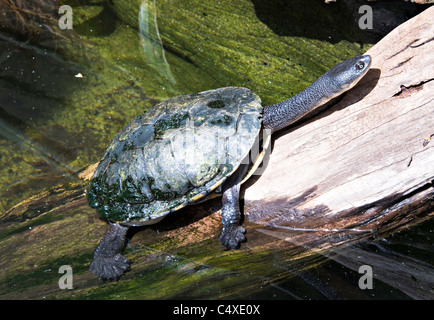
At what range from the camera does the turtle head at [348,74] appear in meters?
2.75

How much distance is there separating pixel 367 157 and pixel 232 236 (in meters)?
1.13

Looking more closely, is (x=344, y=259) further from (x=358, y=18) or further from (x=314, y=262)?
(x=358, y=18)

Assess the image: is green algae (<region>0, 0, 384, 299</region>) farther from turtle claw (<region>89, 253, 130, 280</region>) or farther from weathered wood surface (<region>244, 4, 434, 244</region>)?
weathered wood surface (<region>244, 4, 434, 244</region>)

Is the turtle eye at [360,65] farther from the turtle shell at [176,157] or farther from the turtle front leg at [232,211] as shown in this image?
the turtle front leg at [232,211]

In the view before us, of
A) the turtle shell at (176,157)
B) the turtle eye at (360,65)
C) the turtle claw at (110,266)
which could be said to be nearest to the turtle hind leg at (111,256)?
the turtle claw at (110,266)

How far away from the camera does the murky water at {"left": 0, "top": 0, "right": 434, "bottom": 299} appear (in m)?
2.59

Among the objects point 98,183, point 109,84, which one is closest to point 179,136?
point 98,183

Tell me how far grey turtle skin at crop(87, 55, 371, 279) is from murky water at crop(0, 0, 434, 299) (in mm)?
195

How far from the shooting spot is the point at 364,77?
2.92 metres

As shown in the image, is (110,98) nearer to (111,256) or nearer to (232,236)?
(111,256)

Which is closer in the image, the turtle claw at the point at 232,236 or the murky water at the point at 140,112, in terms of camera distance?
the murky water at the point at 140,112

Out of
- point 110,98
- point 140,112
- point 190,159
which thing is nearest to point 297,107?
point 190,159

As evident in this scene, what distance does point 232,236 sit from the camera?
115 inches

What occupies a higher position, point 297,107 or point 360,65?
point 360,65
